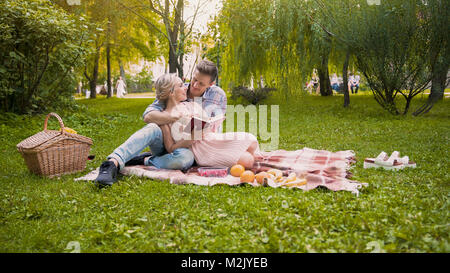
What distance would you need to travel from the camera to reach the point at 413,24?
786cm

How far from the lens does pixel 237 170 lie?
394cm

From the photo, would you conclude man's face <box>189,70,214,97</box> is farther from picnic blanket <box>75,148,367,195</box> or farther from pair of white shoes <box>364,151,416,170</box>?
pair of white shoes <box>364,151,416,170</box>

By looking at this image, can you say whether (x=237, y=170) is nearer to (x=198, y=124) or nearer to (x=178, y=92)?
(x=198, y=124)

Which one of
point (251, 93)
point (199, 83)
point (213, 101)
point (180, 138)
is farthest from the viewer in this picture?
point (251, 93)

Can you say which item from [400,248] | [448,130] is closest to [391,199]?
[400,248]

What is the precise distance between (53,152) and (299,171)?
2791 millimetres

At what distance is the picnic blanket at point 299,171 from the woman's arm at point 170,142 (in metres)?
0.30

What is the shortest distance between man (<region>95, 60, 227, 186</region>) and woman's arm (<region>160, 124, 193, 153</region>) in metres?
0.05

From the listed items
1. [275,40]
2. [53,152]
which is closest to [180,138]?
[53,152]

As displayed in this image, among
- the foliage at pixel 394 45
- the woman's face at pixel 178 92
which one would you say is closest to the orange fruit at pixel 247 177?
the woman's face at pixel 178 92

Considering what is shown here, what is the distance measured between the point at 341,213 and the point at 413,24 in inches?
274

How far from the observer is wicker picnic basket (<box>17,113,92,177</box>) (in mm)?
3803

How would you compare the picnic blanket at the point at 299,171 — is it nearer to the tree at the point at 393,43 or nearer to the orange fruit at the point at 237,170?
the orange fruit at the point at 237,170

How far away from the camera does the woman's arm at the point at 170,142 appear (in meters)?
4.11
